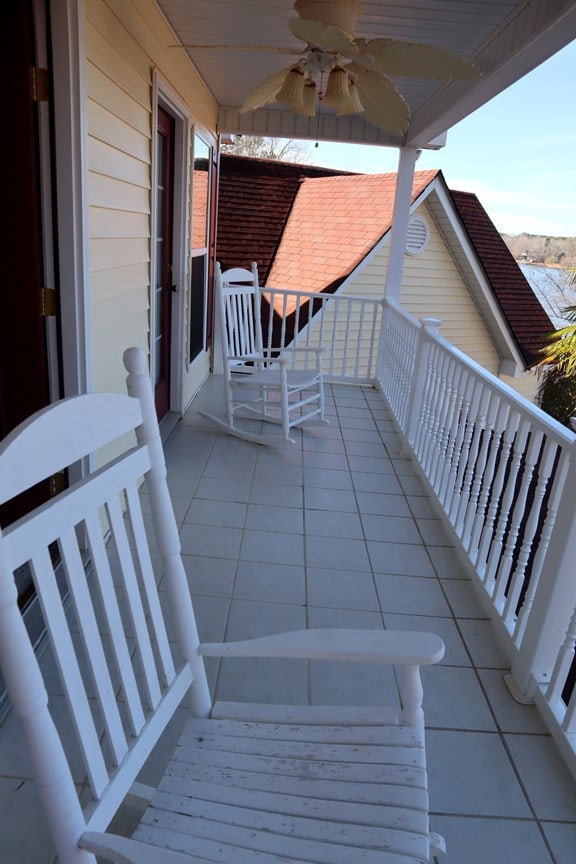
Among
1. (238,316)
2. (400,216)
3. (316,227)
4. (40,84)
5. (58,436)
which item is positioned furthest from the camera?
(316,227)

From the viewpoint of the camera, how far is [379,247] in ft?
24.7

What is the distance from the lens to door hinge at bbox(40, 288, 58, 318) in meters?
2.09

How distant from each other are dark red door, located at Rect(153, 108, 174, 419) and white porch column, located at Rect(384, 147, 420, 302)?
2211mm

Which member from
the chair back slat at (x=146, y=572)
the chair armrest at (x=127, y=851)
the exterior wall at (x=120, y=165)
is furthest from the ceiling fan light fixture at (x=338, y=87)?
the chair armrest at (x=127, y=851)

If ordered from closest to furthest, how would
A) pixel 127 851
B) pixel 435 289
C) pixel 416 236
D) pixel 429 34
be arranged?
pixel 127 851, pixel 429 34, pixel 416 236, pixel 435 289

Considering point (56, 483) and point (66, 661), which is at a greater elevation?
point (66, 661)

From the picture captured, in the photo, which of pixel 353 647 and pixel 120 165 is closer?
pixel 353 647

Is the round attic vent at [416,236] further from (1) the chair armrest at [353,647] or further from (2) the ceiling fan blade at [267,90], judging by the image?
(1) the chair armrest at [353,647]

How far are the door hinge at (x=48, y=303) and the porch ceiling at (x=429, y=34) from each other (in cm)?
122

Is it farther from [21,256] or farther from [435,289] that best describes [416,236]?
[21,256]

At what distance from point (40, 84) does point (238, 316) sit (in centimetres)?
275

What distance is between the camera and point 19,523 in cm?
84

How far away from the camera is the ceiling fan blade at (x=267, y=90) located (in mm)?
2617

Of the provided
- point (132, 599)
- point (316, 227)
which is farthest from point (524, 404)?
point (316, 227)
